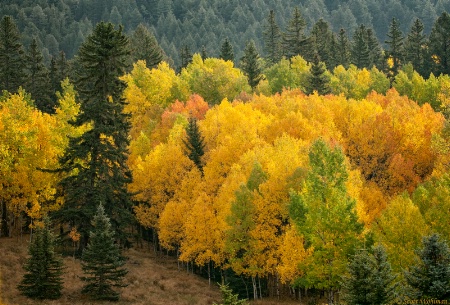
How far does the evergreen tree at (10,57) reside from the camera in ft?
242

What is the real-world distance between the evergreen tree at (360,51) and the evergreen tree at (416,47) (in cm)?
905

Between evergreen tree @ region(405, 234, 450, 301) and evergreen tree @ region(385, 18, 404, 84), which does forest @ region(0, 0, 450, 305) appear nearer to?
evergreen tree @ region(405, 234, 450, 301)

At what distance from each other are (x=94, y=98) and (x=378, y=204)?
26.1 m

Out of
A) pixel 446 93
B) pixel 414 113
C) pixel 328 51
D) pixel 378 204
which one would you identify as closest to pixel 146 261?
pixel 378 204

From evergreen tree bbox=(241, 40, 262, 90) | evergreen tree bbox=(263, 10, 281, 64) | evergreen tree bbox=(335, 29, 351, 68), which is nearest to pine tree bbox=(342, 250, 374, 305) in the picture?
evergreen tree bbox=(241, 40, 262, 90)

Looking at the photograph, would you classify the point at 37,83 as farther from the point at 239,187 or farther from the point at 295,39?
the point at 239,187

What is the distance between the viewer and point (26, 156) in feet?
153

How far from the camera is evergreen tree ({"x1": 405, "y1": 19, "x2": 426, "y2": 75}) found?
89.6 meters

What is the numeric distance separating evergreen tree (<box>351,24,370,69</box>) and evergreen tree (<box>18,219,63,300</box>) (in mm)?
78956

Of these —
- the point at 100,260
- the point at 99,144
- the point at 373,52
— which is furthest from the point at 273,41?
the point at 100,260

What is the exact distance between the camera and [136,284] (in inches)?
1698

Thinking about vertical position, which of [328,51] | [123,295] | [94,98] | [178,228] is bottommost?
[123,295]

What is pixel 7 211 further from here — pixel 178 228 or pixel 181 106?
pixel 181 106

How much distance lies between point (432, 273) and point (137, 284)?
2555cm
